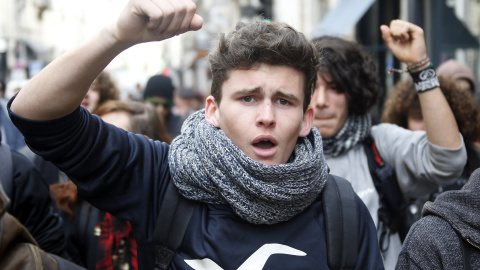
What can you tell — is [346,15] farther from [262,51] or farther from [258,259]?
[258,259]

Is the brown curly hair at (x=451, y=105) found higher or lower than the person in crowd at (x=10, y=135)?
higher

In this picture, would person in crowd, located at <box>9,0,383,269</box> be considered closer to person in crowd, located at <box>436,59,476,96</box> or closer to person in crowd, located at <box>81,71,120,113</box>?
person in crowd, located at <box>81,71,120,113</box>

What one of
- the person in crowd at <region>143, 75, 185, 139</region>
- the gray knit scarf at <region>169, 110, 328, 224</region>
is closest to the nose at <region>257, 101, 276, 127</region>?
the gray knit scarf at <region>169, 110, 328, 224</region>

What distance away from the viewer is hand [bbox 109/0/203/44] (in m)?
1.64

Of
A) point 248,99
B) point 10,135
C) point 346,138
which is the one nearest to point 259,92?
point 248,99

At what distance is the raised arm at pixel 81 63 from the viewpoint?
1.69 metres

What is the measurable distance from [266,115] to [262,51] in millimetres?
238

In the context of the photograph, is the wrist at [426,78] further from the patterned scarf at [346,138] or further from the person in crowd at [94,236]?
the person in crowd at [94,236]

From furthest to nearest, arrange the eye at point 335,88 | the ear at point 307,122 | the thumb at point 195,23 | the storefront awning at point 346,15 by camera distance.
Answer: the storefront awning at point 346,15 < the eye at point 335,88 < the ear at point 307,122 < the thumb at point 195,23

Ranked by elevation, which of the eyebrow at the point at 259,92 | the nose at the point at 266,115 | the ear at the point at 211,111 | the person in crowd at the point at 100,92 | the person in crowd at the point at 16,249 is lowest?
the person in crowd at the point at 100,92

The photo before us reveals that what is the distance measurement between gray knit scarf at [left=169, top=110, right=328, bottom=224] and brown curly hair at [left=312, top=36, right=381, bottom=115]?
1056mm

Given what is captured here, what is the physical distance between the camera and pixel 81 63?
67.4 inches

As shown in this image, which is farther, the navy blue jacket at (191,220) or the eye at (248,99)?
the eye at (248,99)

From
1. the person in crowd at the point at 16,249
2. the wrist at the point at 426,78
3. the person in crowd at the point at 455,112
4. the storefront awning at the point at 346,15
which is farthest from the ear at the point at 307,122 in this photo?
the storefront awning at the point at 346,15
